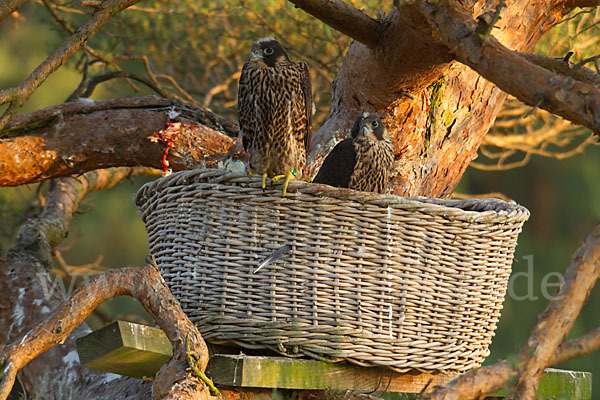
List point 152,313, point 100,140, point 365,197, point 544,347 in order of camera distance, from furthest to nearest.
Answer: point 100,140 < point 365,197 < point 152,313 < point 544,347

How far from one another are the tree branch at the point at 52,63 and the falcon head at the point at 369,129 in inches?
38.2

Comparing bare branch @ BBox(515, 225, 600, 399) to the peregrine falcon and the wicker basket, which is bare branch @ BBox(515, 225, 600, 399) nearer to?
the wicker basket

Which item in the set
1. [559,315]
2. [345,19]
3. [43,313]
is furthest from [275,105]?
[559,315]

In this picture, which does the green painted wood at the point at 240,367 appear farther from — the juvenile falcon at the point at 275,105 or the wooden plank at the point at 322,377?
the juvenile falcon at the point at 275,105

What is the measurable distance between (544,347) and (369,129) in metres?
1.57

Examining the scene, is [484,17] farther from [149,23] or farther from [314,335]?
[149,23]

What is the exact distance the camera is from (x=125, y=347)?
5.87 ft

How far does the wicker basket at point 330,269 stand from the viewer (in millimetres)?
1919

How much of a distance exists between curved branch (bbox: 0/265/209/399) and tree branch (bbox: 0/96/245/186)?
130 centimetres

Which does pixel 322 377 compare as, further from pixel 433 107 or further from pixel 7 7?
pixel 433 107

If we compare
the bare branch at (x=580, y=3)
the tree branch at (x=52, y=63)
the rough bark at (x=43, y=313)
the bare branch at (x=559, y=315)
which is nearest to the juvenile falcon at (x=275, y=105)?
the tree branch at (x=52, y=63)

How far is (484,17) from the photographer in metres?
1.51

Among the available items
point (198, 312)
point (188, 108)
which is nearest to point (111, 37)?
point (188, 108)

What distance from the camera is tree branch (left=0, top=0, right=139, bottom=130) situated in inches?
70.1
